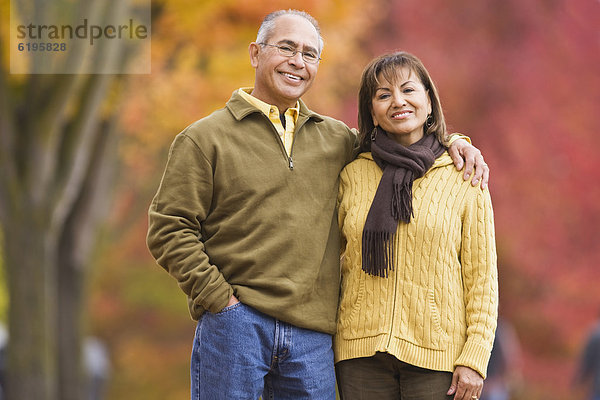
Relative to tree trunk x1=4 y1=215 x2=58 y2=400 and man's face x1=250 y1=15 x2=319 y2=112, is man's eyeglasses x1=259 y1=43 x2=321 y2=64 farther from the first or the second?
tree trunk x1=4 y1=215 x2=58 y2=400

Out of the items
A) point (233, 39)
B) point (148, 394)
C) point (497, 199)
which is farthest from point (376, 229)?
point (148, 394)

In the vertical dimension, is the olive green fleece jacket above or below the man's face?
below

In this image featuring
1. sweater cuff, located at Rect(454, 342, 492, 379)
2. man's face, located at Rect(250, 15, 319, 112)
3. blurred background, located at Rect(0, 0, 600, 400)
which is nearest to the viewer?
sweater cuff, located at Rect(454, 342, 492, 379)

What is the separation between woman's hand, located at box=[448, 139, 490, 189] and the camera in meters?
3.22

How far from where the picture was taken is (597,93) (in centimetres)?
875

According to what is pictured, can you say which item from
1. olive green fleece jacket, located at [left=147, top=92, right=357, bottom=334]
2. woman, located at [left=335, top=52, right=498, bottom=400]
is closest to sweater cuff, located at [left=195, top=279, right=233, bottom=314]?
olive green fleece jacket, located at [left=147, top=92, right=357, bottom=334]

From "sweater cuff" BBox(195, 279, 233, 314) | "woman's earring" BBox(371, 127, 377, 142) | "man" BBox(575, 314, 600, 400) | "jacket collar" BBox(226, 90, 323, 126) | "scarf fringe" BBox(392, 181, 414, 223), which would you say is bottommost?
"man" BBox(575, 314, 600, 400)

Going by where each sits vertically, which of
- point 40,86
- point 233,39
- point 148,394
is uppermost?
point 233,39

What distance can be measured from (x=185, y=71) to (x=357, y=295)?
19.0ft

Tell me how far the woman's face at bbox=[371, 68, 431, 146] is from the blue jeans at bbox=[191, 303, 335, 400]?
91cm

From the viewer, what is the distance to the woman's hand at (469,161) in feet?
10.6

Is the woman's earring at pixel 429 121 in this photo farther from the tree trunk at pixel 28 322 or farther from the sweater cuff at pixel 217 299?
the tree trunk at pixel 28 322

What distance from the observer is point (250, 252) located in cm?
316

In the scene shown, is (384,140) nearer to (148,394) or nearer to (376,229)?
(376,229)
